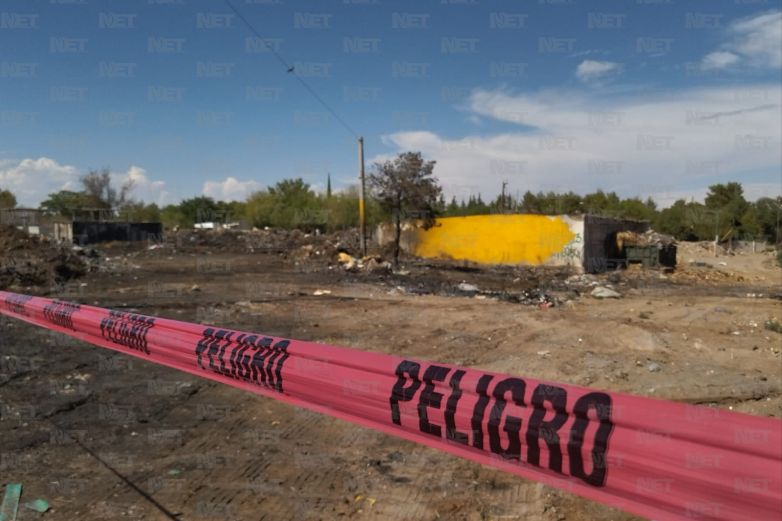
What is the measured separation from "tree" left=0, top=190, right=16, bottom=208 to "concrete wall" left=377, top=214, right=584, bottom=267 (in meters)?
50.4

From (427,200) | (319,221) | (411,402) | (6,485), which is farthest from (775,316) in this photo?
(319,221)

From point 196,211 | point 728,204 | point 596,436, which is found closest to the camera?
point 596,436

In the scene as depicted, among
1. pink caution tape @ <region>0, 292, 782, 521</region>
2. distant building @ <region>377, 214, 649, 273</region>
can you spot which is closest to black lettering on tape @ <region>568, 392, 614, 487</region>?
pink caution tape @ <region>0, 292, 782, 521</region>

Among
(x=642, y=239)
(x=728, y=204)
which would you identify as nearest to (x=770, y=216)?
(x=728, y=204)

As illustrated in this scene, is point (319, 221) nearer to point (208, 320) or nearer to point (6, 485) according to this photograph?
point (208, 320)

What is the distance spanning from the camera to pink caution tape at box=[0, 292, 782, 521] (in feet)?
4.15

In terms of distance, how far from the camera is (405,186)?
79.2 ft

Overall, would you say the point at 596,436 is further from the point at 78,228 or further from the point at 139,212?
the point at 139,212

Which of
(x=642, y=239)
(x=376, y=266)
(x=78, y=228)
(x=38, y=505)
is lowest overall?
(x=38, y=505)

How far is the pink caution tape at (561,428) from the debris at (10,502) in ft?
7.02

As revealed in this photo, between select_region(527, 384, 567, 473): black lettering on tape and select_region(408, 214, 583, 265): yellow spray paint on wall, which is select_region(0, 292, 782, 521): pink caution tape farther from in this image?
select_region(408, 214, 583, 265): yellow spray paint on wall

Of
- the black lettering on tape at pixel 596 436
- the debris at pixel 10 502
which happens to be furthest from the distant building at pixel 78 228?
the black lettering on tape at pixel 596 436

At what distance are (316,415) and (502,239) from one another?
73.4ft

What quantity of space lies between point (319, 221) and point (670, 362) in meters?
49.8
